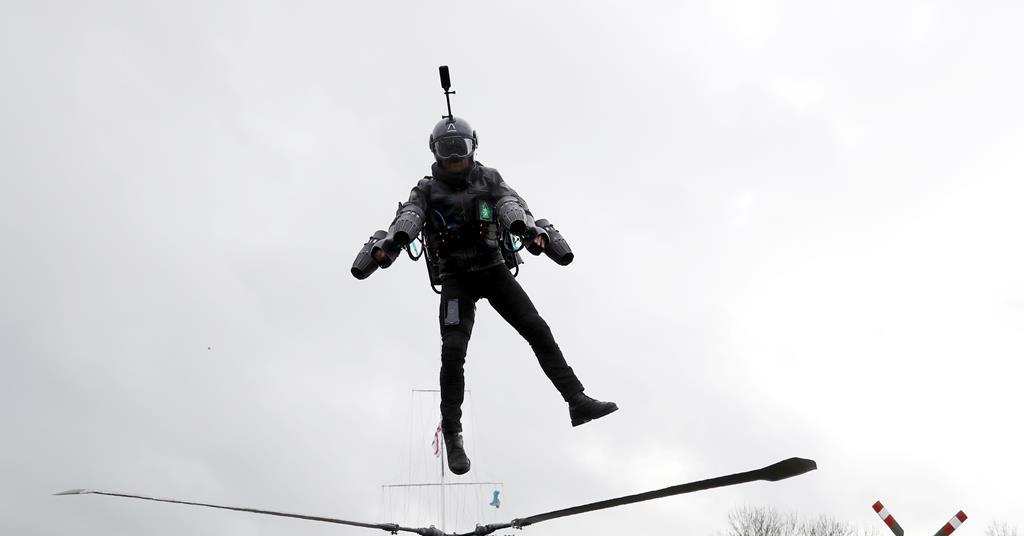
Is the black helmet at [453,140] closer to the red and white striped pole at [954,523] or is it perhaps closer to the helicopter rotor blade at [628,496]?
the helicopter rotor blade at [628,496]

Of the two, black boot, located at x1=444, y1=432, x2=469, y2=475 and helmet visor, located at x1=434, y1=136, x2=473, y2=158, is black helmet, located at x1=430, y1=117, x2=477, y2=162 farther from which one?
black boot, located at x1=444, y1=432, x2=469, y2=475

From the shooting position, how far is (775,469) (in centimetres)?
462

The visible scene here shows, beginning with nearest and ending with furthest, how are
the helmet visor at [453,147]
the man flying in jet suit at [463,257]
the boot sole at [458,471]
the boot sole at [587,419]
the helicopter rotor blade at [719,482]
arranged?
1. the helicopter rotor blade at [719,482]
2. the boot sole at [587,419]
3. the boot sole at [458,471]
4. the man flying in jet suit at [463,257]
5. the helmet visor at [453,147]

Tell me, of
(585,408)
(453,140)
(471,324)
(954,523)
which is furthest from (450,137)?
(954,523)

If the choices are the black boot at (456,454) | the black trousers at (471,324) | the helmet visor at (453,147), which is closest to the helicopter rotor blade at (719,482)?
the black boot at (456,454)

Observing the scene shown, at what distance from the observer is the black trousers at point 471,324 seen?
22.2 ft

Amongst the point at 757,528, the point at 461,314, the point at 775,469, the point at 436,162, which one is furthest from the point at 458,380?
the point at 757,528

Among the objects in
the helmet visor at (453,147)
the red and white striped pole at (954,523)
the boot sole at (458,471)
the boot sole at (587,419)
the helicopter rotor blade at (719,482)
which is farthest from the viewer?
the red and white striped pole at (954,523)

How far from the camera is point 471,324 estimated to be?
6957mm

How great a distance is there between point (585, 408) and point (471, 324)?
3.83ft

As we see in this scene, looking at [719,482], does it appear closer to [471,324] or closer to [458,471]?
[458,471]

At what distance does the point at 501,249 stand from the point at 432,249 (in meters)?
0.55

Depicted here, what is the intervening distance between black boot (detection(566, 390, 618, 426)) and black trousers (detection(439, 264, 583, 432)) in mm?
199

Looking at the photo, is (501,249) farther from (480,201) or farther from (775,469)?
(775,469)
